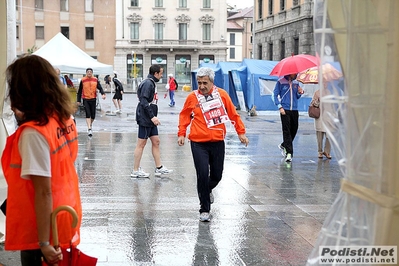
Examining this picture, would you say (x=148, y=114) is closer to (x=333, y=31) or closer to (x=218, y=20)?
(x=333, y=31)

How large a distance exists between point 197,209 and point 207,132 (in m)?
1.15

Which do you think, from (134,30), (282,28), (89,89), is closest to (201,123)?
(89,89)

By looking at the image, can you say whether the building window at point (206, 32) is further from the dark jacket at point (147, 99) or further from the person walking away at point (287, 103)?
the dark jacket at point (147, 99)

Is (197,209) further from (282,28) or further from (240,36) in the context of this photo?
(240,36)

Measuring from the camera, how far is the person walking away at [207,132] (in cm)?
671

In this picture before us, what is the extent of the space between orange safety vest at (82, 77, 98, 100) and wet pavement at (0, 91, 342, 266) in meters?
3.13

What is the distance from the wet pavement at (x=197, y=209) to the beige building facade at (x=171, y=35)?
56.7 metres

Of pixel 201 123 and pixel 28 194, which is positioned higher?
pixel 201 123

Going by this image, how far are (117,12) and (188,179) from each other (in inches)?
2379

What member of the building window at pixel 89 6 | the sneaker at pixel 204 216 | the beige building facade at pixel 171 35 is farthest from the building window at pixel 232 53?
the sneaker at pixel 204 216

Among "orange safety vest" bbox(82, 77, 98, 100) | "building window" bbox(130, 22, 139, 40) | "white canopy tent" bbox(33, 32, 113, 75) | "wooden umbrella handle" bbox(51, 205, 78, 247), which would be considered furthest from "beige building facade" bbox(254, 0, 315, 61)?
"wooden umbrella handle" bbox(51, 205, 78, 247)

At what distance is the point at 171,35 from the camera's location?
6962 cm

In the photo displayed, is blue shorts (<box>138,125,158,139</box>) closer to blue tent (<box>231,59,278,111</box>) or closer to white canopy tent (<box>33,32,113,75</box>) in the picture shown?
white canopy tent (<box>33,32,113,75</box>)

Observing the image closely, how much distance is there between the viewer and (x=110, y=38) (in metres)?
67.5
